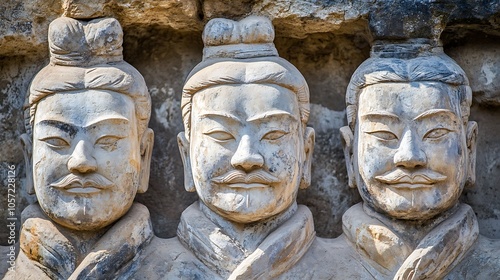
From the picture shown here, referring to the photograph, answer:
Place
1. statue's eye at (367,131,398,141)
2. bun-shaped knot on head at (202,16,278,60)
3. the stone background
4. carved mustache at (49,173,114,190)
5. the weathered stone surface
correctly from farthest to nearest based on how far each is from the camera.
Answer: the weathered stone surface < the stone background < bun-shaped knot on head at (202,16,278,60) < statue's eye at (367,131,398,141) < carved mustache at (49,173,114,190)

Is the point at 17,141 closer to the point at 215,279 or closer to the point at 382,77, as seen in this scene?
the point at 215,279

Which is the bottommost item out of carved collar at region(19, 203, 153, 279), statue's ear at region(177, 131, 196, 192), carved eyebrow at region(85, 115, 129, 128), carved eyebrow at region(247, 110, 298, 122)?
carved collar at region(19, 203, 153, 279)

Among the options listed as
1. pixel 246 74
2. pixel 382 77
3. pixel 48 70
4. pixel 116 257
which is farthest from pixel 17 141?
pixel 382 77

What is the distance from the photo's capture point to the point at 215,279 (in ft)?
16.2

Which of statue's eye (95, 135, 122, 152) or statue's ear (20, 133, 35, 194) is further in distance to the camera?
statue's ear (20, 133, 35, 194)

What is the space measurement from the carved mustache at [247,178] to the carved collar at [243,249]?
0.72 ft

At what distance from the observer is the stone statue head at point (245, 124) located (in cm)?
489

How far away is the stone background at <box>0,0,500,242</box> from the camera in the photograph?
5.18m

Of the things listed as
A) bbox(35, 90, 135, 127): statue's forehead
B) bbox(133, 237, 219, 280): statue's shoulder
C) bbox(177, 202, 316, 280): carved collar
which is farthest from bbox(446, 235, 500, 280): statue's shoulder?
bbox(35, 90, 135, 127): statue's forehead

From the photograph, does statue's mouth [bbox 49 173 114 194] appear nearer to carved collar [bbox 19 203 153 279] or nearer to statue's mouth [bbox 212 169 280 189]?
carved collar [bbox 19 203 153 279]

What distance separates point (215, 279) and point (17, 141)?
1.11 m

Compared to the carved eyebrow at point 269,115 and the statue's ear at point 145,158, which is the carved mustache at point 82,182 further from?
the carved eyebrow at point 269,115

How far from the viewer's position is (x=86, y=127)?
4891 millimetres

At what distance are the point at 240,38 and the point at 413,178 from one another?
0.94m
